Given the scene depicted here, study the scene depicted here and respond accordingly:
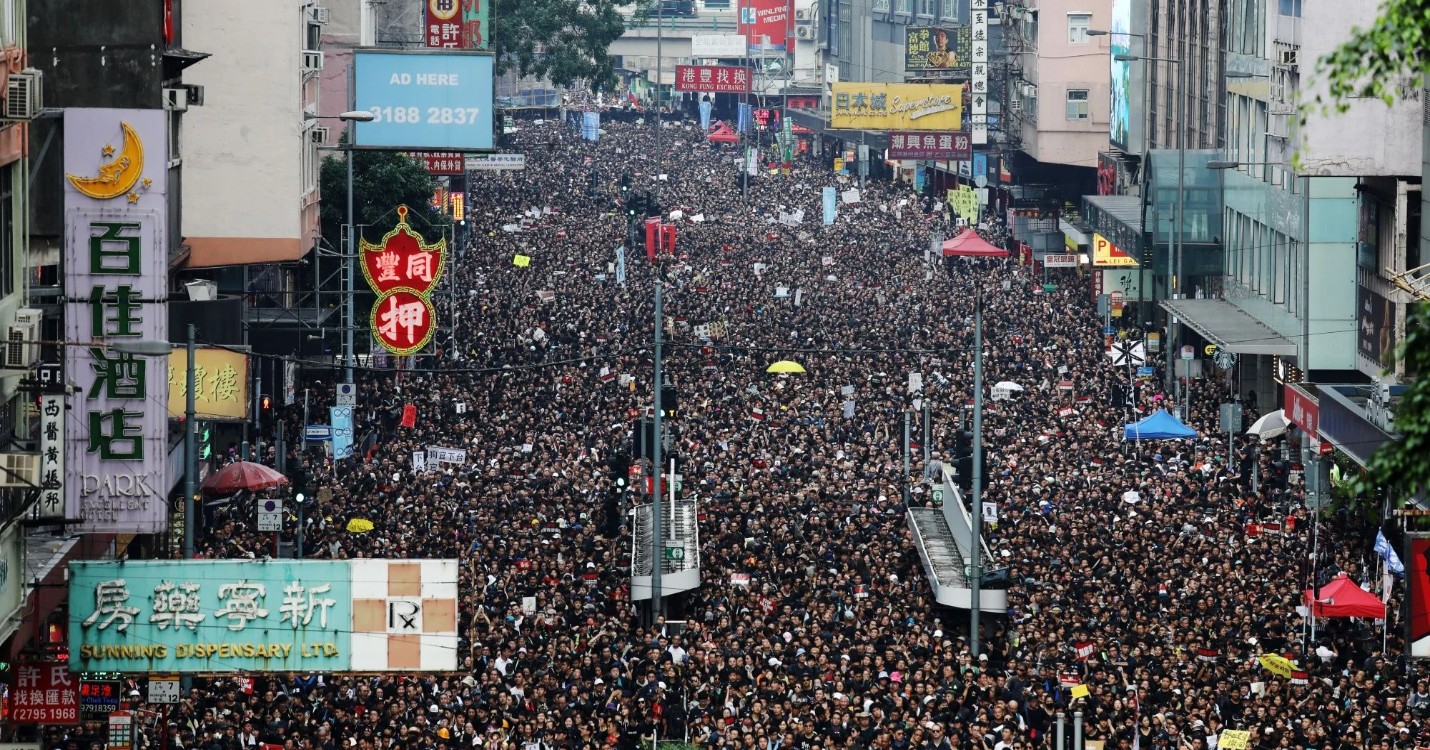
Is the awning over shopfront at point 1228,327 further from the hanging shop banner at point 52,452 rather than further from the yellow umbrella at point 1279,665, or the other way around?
the hanging shop banner at point 52,452

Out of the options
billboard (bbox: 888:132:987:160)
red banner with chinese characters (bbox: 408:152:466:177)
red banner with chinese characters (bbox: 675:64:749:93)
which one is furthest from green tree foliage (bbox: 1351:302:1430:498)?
red banner with chinese characters (bbox: 675:64:749:93)

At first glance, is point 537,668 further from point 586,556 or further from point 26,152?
point 26,152

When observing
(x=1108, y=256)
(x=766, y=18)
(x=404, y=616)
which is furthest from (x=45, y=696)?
(x=766, y=18)

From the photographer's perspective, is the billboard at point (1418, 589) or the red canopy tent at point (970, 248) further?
the red canopy tent at point (970, 248)

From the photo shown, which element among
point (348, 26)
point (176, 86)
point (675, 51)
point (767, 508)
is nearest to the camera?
point (176, 86)

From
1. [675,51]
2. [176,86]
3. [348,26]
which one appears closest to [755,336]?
[348,26]

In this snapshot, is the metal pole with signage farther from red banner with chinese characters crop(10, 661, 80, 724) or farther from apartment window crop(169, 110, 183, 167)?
apartment window crop(169, 110, 183, 167)

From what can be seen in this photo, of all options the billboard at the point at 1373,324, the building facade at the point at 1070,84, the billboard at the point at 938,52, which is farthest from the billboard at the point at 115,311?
the billboard at the point at 938,52

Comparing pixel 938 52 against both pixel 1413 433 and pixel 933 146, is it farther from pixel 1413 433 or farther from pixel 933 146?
pixel 1413 433
